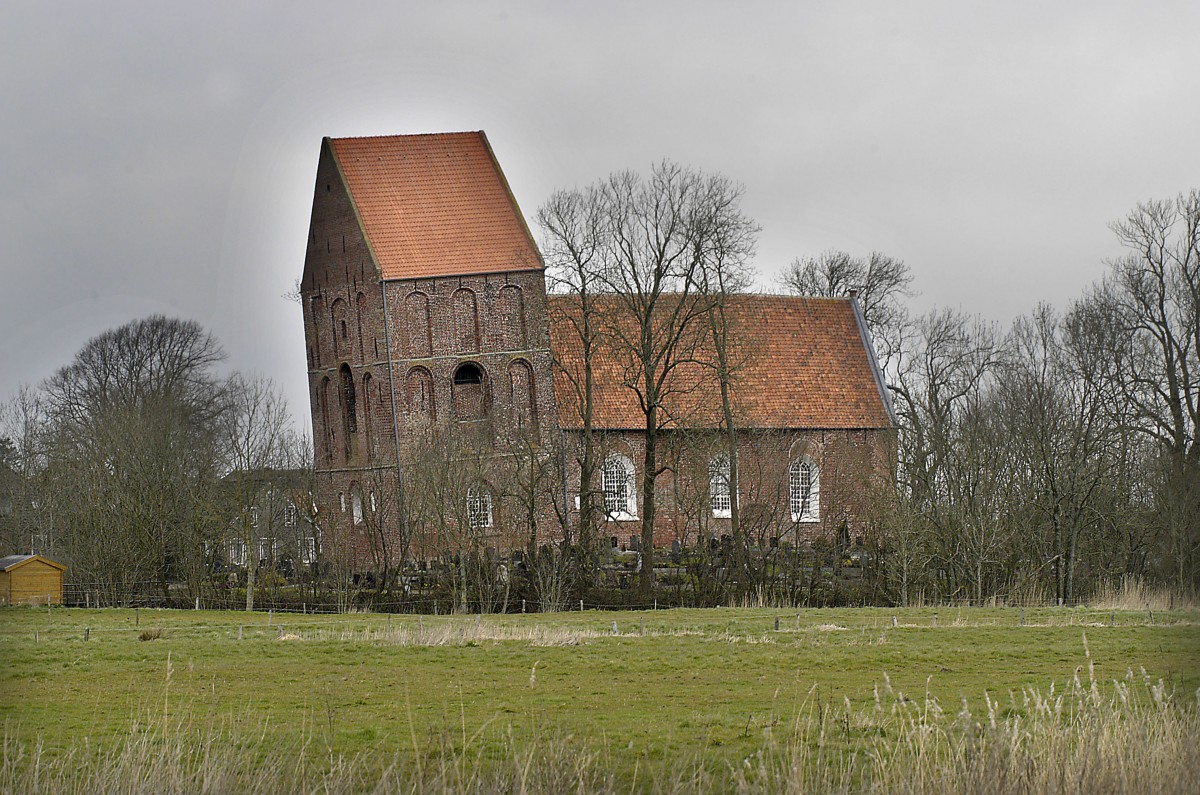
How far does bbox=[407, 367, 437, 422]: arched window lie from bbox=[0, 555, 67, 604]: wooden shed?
1243 centimetres

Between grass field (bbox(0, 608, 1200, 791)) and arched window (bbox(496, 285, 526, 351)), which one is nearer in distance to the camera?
grass field (bbox(0, 608, 1200, 791))

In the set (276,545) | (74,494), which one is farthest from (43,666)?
(276,545)

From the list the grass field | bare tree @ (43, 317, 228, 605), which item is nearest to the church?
bare tree @ (43, 317, 228, 605)

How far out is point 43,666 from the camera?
22.1 metres

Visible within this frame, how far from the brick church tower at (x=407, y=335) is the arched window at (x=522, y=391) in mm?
33

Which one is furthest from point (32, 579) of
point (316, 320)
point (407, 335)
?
point (316, 320)

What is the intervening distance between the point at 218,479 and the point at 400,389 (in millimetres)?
6424

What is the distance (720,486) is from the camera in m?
46.8

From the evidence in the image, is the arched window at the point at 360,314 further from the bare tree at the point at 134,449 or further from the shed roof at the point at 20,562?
the shed roof at the point at 20,562

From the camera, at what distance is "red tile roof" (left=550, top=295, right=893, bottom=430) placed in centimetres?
4675

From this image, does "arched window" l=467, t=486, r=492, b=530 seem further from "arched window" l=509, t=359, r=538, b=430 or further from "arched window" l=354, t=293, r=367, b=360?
"arched window" l=354, t=293, r=367, b=360

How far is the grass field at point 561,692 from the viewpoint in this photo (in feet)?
31.8

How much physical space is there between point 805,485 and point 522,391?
11.4 m

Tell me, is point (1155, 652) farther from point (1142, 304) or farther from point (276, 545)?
point (276, 545)
